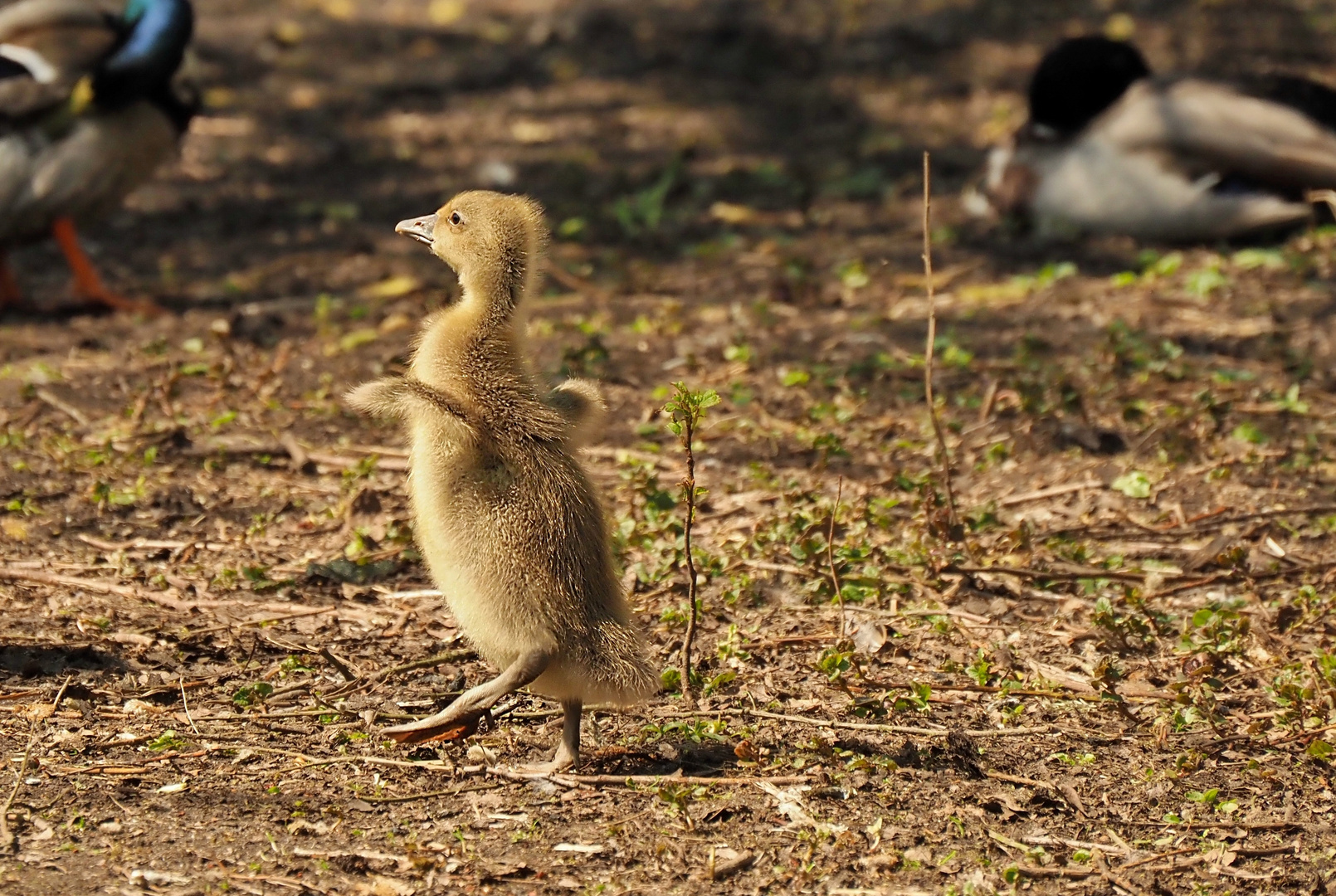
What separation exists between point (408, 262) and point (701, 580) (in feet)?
13.7

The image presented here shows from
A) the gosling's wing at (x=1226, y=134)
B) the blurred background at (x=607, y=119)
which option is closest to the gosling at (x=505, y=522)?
the blurred background at (x=607, y=119)

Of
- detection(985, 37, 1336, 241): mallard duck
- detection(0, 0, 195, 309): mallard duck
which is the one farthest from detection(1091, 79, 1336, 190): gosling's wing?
detection(0, 0, 195, 309): mallard duck

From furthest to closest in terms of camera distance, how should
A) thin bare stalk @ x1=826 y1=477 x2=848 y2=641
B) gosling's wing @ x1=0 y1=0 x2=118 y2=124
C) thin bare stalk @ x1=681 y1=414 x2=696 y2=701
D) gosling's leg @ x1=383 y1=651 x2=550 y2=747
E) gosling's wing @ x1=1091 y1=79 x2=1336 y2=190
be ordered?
gosling's wing @ x1=1091 y1=79 x2=1336 y2=190
gosling's wing @ x1=0 y1=0 x2=118 y2=124
thin bare stalk @ x1=826 y1=477 x2=848 y2=641
thin bare stalk @ x1=681 y1=414 x2=696 y2=701
gosling's leg @ x1=383 y1=651 x2=550 y2=747

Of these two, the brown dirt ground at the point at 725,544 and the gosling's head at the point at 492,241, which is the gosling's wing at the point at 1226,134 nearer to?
the brown dirt ground at the point at 725,544

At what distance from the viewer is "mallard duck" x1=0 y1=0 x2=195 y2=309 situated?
8.31m

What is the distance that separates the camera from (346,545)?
563 cm

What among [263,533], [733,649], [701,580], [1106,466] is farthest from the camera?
[1106,466]

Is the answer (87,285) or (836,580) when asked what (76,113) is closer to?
(87,285)

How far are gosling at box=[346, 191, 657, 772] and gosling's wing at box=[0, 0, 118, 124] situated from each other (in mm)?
4826

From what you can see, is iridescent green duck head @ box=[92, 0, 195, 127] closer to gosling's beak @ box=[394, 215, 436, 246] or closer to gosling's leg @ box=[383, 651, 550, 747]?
gosling's beak @ box=[394, 215, 436, 246]

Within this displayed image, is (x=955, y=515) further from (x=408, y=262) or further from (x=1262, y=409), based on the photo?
(x=408, y=262)

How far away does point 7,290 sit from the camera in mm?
8398

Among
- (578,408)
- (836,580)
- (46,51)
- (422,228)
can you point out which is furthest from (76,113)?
(836,580)

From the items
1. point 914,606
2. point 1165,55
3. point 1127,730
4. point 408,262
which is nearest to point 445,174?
point 408,262
